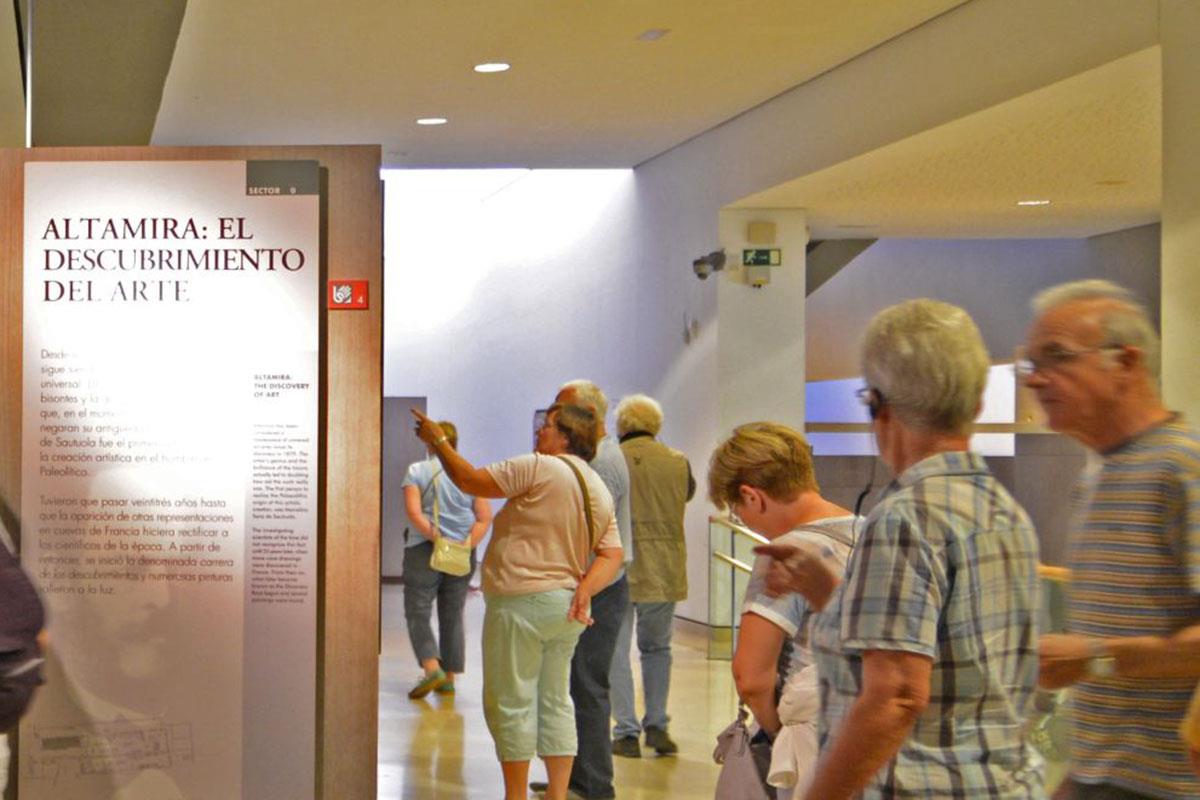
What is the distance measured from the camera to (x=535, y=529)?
5.67m

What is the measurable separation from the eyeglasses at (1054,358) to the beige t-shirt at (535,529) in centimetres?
298

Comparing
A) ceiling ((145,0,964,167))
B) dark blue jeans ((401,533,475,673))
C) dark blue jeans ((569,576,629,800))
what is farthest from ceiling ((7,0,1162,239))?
dark blue jeans ((569,576,629,800))

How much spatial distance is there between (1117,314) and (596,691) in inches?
156

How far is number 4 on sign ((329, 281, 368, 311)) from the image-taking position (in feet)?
16.6

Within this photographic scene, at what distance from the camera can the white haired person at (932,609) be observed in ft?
7.23

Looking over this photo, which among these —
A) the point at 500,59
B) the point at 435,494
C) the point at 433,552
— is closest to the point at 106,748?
the point at 433,552

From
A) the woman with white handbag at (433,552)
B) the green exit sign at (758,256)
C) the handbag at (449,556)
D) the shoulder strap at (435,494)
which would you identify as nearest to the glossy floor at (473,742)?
the woman with white handbag at (433,552)

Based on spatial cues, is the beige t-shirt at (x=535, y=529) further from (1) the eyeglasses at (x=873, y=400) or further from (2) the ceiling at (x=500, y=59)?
(1) the eyeglasses at (x=873, y=400)

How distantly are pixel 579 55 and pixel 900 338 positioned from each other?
709 cm

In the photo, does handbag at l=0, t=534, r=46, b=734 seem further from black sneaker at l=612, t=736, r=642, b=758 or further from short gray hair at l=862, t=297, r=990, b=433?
black sneaker at l=612, t=736, r=642, b=758

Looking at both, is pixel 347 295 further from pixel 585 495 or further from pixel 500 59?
pixel 500 59

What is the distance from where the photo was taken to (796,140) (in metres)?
10.1

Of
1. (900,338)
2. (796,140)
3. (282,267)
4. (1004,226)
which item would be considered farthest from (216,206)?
(1004,226)

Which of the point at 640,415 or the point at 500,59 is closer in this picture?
the point at 640,415
